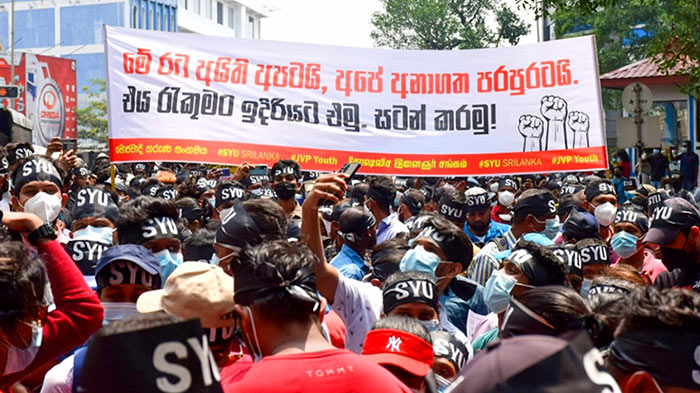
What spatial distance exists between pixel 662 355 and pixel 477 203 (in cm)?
687

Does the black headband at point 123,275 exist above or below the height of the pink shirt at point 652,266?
above

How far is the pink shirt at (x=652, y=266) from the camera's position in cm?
747

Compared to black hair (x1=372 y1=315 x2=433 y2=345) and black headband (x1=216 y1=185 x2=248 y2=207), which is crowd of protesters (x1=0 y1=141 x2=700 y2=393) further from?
black headband (x1=216 y1=185 x2=248 y2=207)

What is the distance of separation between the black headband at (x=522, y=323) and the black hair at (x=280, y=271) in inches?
27.1

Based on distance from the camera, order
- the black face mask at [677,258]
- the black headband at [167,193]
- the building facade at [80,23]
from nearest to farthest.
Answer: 1. the black face mask at [677,258]
2. the black headband at [167,193]
3. the building facade at [80,23]

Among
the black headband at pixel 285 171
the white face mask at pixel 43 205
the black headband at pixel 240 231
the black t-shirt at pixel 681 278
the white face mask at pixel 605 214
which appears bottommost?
the black t-shirt at pixel 681 278

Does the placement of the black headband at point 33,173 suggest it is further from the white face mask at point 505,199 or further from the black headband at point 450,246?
the white face mask at point 505,199

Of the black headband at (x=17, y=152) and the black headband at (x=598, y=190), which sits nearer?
the black headband at (x=17, y=152)

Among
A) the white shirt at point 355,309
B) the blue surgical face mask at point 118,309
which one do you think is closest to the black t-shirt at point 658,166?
the white shirt at point 355,309

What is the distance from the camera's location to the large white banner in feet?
34.7

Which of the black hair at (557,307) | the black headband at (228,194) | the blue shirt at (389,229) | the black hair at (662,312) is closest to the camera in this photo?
the black hair at (662,312)

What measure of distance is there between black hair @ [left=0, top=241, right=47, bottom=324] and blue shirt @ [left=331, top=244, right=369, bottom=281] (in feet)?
11.6

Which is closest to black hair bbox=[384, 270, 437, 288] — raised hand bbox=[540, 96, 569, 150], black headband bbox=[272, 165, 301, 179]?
black headband bbox=[272, 165, 301, 179]

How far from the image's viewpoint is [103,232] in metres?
6.78
